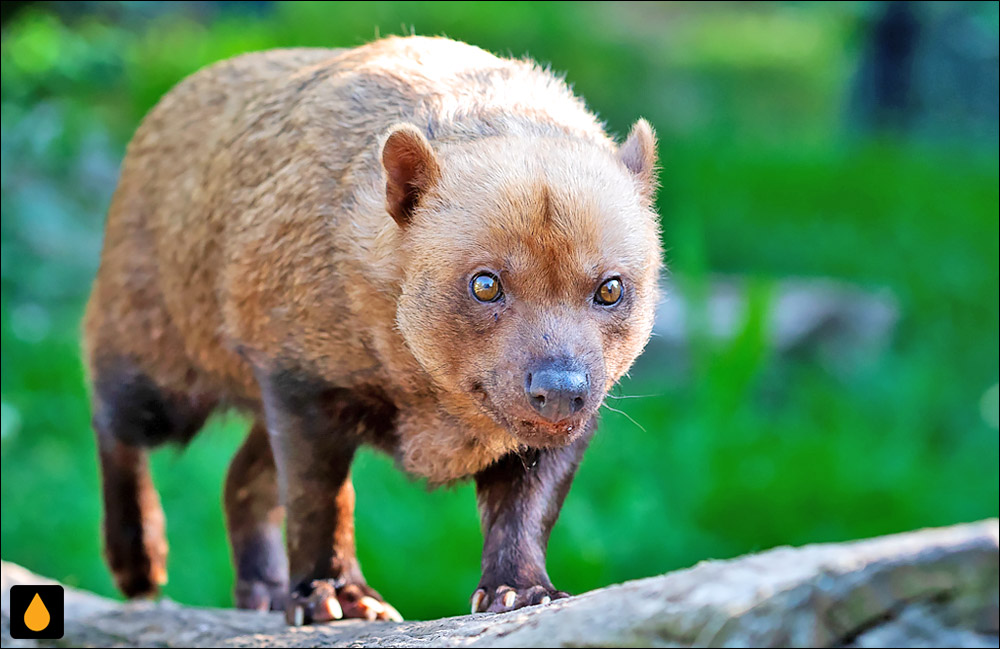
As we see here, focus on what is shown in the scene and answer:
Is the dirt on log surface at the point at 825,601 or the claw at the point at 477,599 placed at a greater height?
the dirt on log surface at the point at 825,601

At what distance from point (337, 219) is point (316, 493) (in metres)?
1.08

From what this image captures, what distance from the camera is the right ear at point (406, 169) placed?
4137mm

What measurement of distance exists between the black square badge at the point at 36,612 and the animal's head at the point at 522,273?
6.68 feet

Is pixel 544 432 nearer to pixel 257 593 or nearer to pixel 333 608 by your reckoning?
pixel 333 608

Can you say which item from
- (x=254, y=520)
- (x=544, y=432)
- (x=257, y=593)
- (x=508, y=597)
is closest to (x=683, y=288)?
(x=254, y=520)

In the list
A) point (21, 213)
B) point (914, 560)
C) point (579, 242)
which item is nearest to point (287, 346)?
point (579, 242)

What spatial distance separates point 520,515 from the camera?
4.45m

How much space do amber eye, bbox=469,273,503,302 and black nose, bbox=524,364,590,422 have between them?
34 cm

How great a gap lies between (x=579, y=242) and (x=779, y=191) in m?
12.3

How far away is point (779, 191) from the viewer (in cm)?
1568

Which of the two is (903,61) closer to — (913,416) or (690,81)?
(690,81)

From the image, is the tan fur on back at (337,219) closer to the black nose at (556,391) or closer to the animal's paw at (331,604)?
the black nose at (556,391)

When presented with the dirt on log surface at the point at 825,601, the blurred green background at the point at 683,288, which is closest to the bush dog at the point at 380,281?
the blurred green background at the point at 683,288

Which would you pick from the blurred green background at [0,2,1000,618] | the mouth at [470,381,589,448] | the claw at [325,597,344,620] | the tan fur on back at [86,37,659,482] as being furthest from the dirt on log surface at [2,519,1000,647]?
the blurred green background at [0,2,1000,618]
